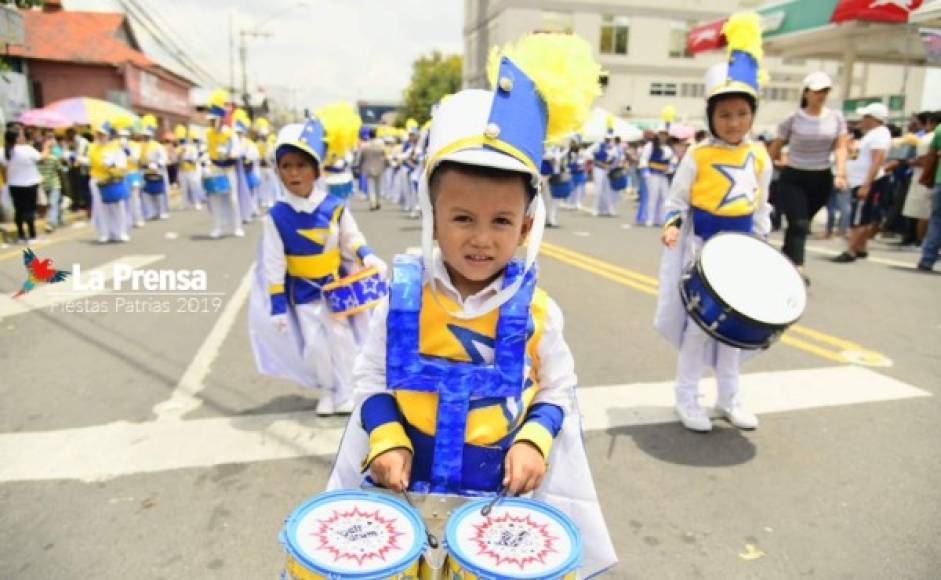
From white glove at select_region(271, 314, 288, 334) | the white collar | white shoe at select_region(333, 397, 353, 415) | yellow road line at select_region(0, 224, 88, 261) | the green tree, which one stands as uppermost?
the green tree

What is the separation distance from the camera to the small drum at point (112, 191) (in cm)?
1162

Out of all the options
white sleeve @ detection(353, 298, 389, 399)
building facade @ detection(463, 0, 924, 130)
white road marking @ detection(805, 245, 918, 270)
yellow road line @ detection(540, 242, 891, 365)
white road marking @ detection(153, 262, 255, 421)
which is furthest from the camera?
building facade @ detection(463, 0, 924, 130)

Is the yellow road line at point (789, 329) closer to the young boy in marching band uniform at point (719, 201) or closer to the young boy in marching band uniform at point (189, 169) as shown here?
the young boy in marching band uniform at point (719, 201)

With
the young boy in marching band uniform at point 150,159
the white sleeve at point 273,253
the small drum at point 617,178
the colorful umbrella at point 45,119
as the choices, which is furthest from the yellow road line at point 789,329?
the colorful umbrella at point 45,119

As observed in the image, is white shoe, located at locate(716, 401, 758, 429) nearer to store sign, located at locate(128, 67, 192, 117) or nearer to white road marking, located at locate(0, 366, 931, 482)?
white road marking, located at locate(0, 366, 931, 482)

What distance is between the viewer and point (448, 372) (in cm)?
176

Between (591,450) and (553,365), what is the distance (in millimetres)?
1909

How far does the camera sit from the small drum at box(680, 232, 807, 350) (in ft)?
10.7

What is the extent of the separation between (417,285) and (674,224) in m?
2.69

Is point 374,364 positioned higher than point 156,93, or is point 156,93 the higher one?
point 156,93

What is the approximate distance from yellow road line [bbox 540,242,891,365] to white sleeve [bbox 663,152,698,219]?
7.14 feet

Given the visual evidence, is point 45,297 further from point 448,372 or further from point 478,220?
point 478,220

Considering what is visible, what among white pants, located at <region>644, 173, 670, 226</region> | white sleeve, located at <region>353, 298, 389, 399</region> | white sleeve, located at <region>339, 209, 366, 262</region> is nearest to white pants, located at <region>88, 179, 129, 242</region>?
white sleeve, located at <region>339, 209, 366, 262</region>

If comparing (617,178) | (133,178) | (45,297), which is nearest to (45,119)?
(133,178)
